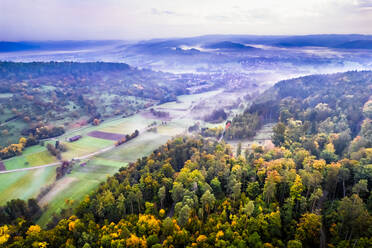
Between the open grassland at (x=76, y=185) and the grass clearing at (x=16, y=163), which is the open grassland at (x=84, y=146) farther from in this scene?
the grass clearing at (x=16, y=163)

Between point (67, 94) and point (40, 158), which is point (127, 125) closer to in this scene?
point (40, 158)

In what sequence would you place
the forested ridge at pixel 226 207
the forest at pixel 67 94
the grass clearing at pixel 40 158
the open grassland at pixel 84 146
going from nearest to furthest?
the forested ridge at pixel 226 207, the grass clearing at pixel 40 158, the open grassland at pixel 84 146, the forest at pixel 67 94

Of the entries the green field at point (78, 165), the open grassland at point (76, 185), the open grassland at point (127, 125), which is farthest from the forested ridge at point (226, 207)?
the open grassland at point (127, 125)

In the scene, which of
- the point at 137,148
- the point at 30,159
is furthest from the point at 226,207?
the point at 30,159

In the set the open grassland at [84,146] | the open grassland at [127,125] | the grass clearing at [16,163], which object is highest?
the open grassland at [127,125]

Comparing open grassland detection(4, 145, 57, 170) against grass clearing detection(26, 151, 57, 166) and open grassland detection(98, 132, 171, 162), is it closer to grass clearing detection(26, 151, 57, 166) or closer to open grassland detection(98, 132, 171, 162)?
grass clearing detection(26, 151, 57, 166)

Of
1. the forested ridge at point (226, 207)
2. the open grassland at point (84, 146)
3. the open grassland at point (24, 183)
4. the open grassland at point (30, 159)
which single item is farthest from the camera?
the open grassland at point (84, 146)

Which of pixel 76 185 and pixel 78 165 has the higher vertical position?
pixel 78 165

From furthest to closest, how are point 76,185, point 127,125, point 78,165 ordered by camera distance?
point 127,125 → point 78,165 → point 76,185

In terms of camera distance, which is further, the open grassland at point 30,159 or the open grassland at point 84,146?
the open grassland at point 84,146

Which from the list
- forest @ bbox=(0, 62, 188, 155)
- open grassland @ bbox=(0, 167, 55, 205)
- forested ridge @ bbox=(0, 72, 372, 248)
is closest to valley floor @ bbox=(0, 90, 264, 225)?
open grassland @ bbox=(0, 167, 55, 205)
